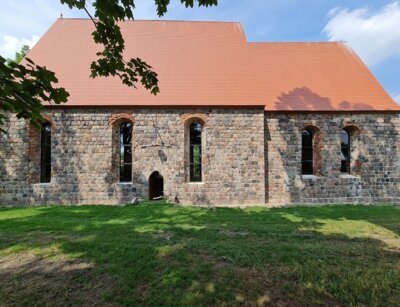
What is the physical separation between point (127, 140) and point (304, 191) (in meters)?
8.41

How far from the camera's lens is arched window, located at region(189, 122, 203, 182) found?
11.3 m

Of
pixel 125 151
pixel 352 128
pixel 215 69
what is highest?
pixel 215 69

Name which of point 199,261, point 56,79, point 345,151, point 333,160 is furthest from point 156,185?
point 56,79

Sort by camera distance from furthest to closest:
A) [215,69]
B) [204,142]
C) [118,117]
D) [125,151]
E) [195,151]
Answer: [215,69], [195,151], [125,151], [204,142], [118,117]

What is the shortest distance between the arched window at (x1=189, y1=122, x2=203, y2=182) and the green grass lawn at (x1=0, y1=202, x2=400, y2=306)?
384 centimetres

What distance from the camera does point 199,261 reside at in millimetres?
4328

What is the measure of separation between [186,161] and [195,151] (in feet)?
2.15

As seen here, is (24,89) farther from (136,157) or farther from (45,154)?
(45,154)

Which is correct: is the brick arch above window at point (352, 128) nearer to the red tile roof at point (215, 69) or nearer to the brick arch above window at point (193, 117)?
the red tile roof at point (215, 69)

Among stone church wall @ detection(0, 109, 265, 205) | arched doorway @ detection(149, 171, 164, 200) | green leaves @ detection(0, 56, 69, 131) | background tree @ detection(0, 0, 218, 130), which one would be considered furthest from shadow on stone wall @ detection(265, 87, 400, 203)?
green leaves @ detection(0, 56, 69, 131)

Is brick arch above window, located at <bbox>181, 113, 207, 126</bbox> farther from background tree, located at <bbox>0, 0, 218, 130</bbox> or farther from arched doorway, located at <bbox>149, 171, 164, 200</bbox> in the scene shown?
background tree, located at <bbox>0, 0, 218, 130</bbox>

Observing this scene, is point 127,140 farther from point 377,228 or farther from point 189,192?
point 377,228

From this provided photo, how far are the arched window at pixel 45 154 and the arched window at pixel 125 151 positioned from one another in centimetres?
319

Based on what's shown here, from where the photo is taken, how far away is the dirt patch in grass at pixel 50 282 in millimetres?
3209
